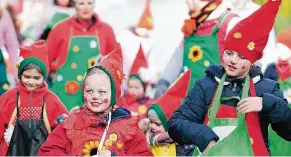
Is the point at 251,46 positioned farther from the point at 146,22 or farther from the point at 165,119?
the point at 146,22

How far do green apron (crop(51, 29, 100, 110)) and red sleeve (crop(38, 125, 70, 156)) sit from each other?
4.48 meters

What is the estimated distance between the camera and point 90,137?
679 cm

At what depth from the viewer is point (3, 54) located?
11.3m

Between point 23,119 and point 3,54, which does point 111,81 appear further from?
point 3,54

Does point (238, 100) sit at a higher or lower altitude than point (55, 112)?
higher

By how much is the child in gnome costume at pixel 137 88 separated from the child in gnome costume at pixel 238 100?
15.1 ft

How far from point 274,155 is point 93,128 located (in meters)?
1.81

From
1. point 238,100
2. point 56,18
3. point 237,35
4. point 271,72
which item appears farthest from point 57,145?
point 56,18

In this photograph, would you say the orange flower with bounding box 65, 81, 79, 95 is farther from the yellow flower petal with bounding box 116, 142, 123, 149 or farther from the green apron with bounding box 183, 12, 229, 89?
the yellow flower petal with bounding box 116, 142, 123, 149

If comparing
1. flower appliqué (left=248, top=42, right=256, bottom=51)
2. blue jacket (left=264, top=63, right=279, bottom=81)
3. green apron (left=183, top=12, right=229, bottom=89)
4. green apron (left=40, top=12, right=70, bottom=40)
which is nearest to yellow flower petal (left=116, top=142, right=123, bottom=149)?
flower appliqué (left=248, top=42, right=256, bottom=51)

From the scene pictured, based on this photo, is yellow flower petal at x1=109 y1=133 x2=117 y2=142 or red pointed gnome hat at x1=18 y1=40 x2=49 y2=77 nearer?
yellow flower petal at x1=109 y1=133 x2=117 y2=142

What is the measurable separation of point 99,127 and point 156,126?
86.2 inches

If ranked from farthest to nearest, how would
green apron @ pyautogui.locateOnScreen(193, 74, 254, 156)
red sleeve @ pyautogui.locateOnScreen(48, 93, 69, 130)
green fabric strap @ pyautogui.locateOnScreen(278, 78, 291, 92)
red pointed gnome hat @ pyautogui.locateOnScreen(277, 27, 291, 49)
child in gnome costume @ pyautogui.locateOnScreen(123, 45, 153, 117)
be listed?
child in gnome costume @ pyautogui.locateOnScreen(123, 45, 153, 117) → red pointed gnome hat @ pyautogui.locateOnScreen(277, 27, 291, 49) → green fabric strap @ pyautogui.locateOnScreen(278, 78, 291, 92) → red sleeve @ pyautogui.locateOnScreen(48, 93, 69, 130) → green apron @ pyautogui.locateOnScreen(193, 74, 254, 156)

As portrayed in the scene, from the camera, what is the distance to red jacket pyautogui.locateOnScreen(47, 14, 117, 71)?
11297 millimetres
